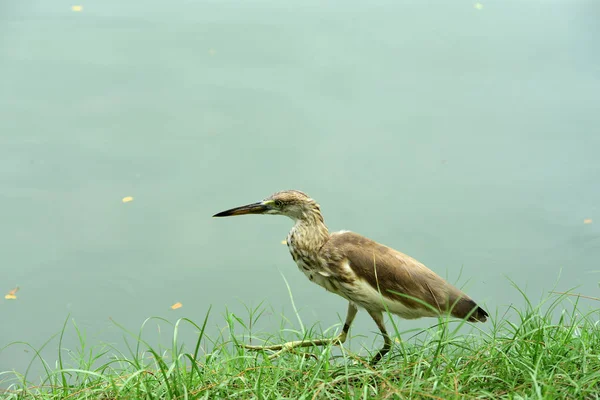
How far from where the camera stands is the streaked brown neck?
309 cm

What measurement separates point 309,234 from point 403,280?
44cm

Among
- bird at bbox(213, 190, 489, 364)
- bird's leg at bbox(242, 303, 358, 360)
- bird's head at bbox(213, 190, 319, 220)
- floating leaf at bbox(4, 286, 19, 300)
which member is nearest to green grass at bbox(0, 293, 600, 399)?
bird's leg at bbox(242, 303, 358, 360)

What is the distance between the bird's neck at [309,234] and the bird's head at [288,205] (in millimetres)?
26

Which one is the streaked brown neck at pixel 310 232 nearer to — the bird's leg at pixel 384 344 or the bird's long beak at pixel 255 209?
the bird's long beak at pixel 255 209

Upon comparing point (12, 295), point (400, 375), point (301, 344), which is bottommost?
point (12, 295)

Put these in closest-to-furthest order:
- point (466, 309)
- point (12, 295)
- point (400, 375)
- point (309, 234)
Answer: point (400, 375)
point (466, 309)
point (309, 234)
point (12, 295)

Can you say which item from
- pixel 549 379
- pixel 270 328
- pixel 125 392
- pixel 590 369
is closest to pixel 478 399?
pixel 549 379

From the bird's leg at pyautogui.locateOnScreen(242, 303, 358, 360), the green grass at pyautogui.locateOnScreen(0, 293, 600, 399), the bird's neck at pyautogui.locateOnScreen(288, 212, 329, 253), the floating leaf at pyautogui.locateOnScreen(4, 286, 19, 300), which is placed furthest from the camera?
the floating leaf at pyautogui.locateOnScreen(4, 286, 19, 300)

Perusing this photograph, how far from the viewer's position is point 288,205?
3119 millimetres

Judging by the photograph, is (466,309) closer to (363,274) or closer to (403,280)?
(403,280)

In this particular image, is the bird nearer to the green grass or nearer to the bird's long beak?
the bird's long beak

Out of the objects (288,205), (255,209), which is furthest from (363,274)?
(255,209)

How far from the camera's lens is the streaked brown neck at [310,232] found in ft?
10.1

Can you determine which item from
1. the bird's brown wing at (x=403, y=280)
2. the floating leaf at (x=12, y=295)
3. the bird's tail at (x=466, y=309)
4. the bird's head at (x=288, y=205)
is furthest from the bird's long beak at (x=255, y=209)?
the floating leaf at (x=12, y=295)
